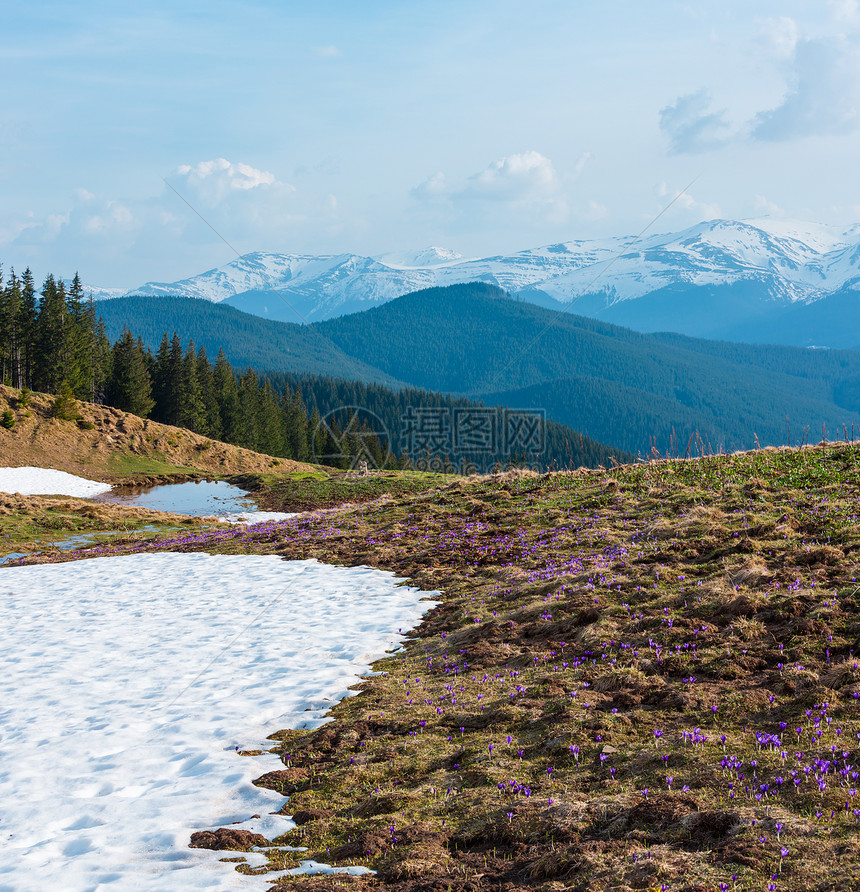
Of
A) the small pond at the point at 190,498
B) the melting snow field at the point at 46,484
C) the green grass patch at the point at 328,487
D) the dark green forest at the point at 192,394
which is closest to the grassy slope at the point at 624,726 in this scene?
the dark green forest at the point at 192,394

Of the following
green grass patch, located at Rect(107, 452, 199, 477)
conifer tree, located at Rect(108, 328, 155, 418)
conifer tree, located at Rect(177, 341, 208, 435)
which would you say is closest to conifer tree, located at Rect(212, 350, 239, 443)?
conifer tree, located at Rect(177, 341, 208, 435)

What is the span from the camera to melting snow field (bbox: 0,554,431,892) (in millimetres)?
6321

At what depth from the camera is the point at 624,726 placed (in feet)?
24.2

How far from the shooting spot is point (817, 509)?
13875 millimetres

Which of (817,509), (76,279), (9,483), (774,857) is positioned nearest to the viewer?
(774,857)

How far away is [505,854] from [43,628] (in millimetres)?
13306

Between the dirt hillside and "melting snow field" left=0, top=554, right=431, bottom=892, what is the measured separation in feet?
127

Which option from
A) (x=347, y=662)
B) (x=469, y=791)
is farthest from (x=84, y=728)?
(x=469, y=791)

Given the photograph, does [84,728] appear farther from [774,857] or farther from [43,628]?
[774,857]

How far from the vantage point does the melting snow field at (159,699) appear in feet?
20.7

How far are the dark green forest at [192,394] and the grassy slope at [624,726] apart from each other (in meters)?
21.2
